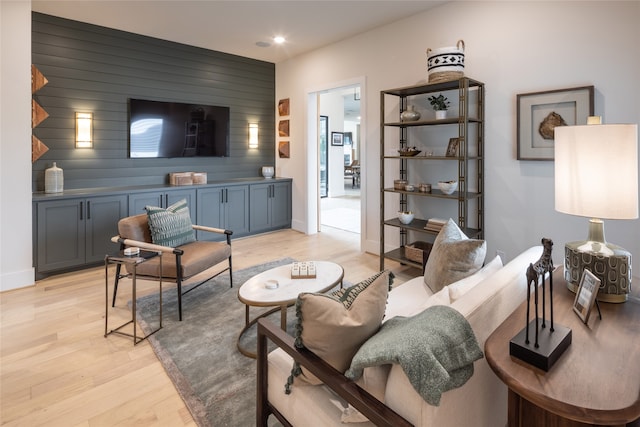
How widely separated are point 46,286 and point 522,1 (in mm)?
5159

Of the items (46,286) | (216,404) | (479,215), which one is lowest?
(216,404)

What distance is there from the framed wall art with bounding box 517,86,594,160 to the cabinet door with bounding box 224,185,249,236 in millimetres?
3668

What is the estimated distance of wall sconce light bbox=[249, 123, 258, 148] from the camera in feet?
20.1

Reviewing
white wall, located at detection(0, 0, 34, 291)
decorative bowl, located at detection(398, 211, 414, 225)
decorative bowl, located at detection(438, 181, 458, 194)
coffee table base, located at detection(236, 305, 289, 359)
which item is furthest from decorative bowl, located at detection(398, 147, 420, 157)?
white wall, located at detection(0, 0, 34, 291)

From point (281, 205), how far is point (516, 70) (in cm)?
383

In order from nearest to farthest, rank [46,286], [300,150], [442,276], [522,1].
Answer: [442,276] → [522,1] → [46,286] → [300,150]

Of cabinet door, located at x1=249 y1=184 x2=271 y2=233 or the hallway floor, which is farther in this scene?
the hallway floor

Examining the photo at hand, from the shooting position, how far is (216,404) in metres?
1.95

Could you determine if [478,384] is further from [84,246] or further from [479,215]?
[84,246]

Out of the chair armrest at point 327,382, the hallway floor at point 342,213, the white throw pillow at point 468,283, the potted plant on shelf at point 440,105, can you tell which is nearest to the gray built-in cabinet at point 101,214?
the hallway floor at point 342,213

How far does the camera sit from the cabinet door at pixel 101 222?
4.10 m

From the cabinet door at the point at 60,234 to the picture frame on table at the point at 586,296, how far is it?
439 centimetres

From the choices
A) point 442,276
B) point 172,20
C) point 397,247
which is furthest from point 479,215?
point 172,20

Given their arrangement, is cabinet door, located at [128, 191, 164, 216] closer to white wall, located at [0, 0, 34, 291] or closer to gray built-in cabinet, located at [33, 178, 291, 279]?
gray built-in cabinet, located at [33, 178, 291, 279]
